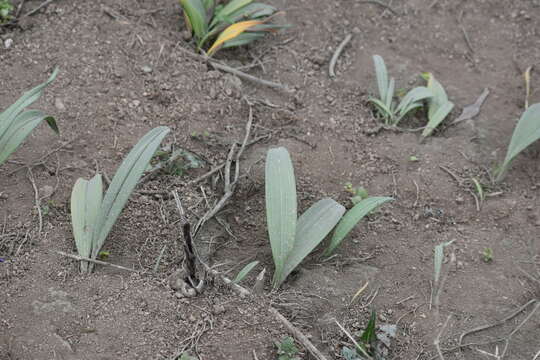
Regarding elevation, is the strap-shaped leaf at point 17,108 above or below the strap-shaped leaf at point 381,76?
above

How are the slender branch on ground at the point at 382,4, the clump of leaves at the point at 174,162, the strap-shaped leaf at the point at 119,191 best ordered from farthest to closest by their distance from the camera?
the slender branch on ground at the point at 382,4
the clump of leaves at the point at 174,162
the strap-shaped leaf at the point at 119,191

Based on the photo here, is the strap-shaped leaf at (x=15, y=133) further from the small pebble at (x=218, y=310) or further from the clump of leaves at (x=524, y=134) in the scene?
the clump of leaves at (x=524, y=134)

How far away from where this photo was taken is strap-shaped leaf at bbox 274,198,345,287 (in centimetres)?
216

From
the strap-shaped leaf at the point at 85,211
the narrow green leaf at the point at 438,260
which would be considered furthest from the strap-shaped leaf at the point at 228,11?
the narrow green leaf at the point at 438,260

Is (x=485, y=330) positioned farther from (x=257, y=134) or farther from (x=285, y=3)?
(x=285, y=3)

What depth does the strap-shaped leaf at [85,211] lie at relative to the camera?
207cm

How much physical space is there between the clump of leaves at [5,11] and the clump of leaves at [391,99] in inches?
68.6

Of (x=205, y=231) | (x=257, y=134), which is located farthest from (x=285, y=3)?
(x=205, y=231)

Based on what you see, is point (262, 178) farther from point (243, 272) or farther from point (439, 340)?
point (439, 340)

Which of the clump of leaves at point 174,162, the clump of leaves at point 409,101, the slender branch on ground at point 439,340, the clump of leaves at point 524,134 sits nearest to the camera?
the slender branch on ground at point 439,340

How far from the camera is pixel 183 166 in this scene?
8.15 feet

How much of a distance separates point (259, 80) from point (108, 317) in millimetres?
1428

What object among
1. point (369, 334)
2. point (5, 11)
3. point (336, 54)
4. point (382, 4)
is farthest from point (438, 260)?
point (5, 11)

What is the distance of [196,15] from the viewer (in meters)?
2.88
